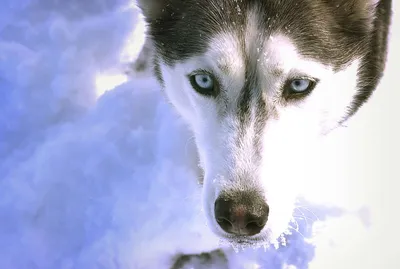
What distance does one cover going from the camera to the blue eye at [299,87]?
910 millimetres

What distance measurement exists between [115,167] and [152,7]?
1.25ft

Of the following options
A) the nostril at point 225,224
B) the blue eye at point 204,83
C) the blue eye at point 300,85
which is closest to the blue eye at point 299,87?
the blue eye at point 300,85

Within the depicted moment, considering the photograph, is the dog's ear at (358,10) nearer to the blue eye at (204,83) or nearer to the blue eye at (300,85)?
the blue eye at (300,85)

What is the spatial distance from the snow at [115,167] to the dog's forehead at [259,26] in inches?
7.1

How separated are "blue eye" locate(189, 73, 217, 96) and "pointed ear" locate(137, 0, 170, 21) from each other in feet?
0.59

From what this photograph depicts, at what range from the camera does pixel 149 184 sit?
1.12 meters

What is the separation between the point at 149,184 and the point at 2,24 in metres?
0.53

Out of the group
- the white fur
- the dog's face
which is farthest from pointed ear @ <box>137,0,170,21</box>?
the white fur

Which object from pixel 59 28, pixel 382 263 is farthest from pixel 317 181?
pixel 59 28

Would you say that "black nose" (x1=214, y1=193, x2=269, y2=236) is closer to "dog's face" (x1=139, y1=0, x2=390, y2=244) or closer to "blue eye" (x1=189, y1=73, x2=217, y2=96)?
"dog's face" (x1=139, y1=0, x2=390, y2=244)

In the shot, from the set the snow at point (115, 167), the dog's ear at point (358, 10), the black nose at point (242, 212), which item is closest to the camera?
the black nose at point (242, 212)

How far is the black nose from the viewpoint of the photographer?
0.84 meters

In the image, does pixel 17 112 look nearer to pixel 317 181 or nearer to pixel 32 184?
pixel 32 184

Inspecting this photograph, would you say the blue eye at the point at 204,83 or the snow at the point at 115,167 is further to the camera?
the snow at the point at 115,167
